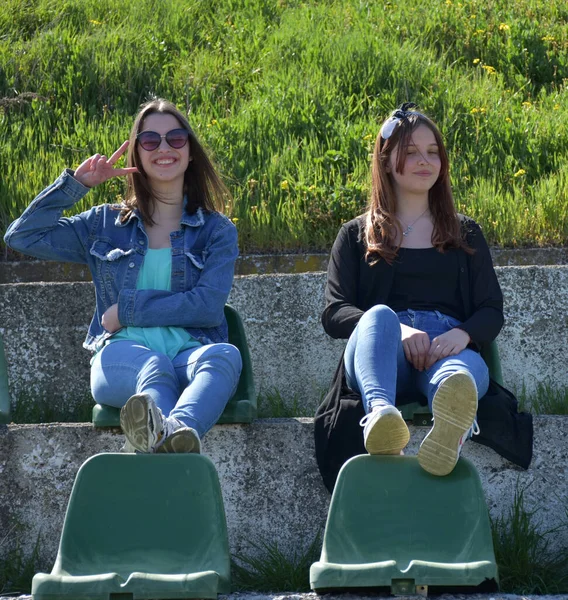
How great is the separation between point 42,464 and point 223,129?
245 cm

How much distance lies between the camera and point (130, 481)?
8.36ft

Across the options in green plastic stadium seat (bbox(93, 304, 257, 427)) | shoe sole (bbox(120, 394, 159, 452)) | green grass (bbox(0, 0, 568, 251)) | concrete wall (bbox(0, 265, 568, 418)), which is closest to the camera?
shoe sole (bbox(120, 394, 159, 452))

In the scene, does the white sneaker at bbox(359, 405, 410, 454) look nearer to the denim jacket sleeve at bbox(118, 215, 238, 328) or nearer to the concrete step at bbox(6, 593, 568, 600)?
the concrete step at bbox(6, 593, 568, 600)

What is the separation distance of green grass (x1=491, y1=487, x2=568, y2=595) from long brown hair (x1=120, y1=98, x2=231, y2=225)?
58.2 inches

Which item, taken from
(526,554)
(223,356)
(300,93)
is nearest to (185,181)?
(223,356)

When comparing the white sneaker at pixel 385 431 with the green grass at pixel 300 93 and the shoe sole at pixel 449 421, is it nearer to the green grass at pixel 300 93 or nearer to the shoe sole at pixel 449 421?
the shoe sole at pixel 449 421

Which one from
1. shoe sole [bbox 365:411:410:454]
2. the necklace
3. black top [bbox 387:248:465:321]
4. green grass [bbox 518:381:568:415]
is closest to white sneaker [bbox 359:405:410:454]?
shoe sole [bbox 365:411:410:454]

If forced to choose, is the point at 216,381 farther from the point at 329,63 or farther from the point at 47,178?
the point at 329,63

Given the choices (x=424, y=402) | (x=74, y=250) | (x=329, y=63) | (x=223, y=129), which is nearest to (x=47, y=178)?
(x=223, y=129)

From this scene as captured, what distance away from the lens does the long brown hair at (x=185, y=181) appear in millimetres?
3449

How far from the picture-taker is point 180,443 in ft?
8.49

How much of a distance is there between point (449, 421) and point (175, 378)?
0.88 metres

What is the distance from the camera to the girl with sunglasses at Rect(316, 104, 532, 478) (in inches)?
112

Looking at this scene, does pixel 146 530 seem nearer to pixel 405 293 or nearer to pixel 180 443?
pixel 180 443
